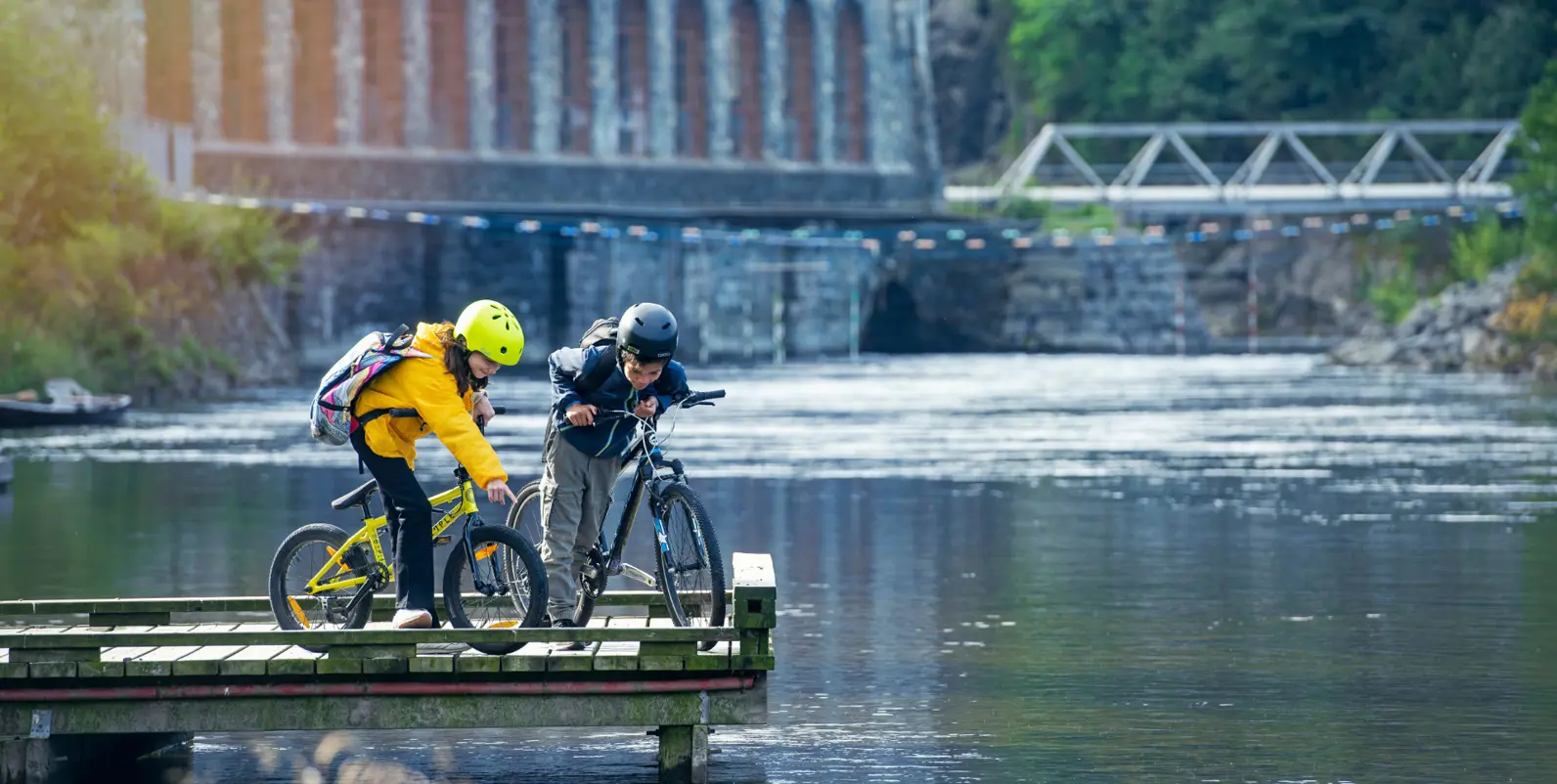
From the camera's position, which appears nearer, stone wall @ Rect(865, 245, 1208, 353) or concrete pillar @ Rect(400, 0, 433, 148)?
concrete pillar @ Rect(400, 0, 433, 148)

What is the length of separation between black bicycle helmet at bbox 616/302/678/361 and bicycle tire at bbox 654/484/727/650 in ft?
1.90

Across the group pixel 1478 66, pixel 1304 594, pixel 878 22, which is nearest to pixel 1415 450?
pixel 1304 594

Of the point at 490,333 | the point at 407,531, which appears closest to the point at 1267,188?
the point at 407,531

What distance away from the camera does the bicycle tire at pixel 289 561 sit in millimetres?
12312

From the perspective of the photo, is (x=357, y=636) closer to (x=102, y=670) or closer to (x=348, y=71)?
(x=102, y=670)

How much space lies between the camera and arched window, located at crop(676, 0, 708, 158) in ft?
277

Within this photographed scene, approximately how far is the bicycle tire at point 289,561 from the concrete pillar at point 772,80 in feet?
243

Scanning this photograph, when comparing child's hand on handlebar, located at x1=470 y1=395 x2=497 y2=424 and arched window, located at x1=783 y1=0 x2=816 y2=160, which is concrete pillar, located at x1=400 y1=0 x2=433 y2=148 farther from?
child's hand on handlebar, located at x1=470 y1=395 x2=497 y2=424

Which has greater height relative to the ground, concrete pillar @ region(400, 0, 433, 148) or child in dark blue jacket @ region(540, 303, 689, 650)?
concrete pillar @ region(400, 0, 433, 148)

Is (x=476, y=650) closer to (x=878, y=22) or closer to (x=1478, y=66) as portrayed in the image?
(x=878, y=22)

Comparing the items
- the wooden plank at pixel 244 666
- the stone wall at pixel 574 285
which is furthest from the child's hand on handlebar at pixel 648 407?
the stone wall at pixel 574 285

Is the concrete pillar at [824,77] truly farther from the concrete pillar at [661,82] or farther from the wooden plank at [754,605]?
the wooden plank at [754,605]

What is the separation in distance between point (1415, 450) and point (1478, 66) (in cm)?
7288

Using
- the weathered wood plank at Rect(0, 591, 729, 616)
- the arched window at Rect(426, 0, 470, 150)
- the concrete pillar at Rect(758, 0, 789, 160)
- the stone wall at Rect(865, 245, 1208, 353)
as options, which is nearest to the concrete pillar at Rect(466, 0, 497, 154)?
the arched window at Rect(426, 0, 470, 150)
